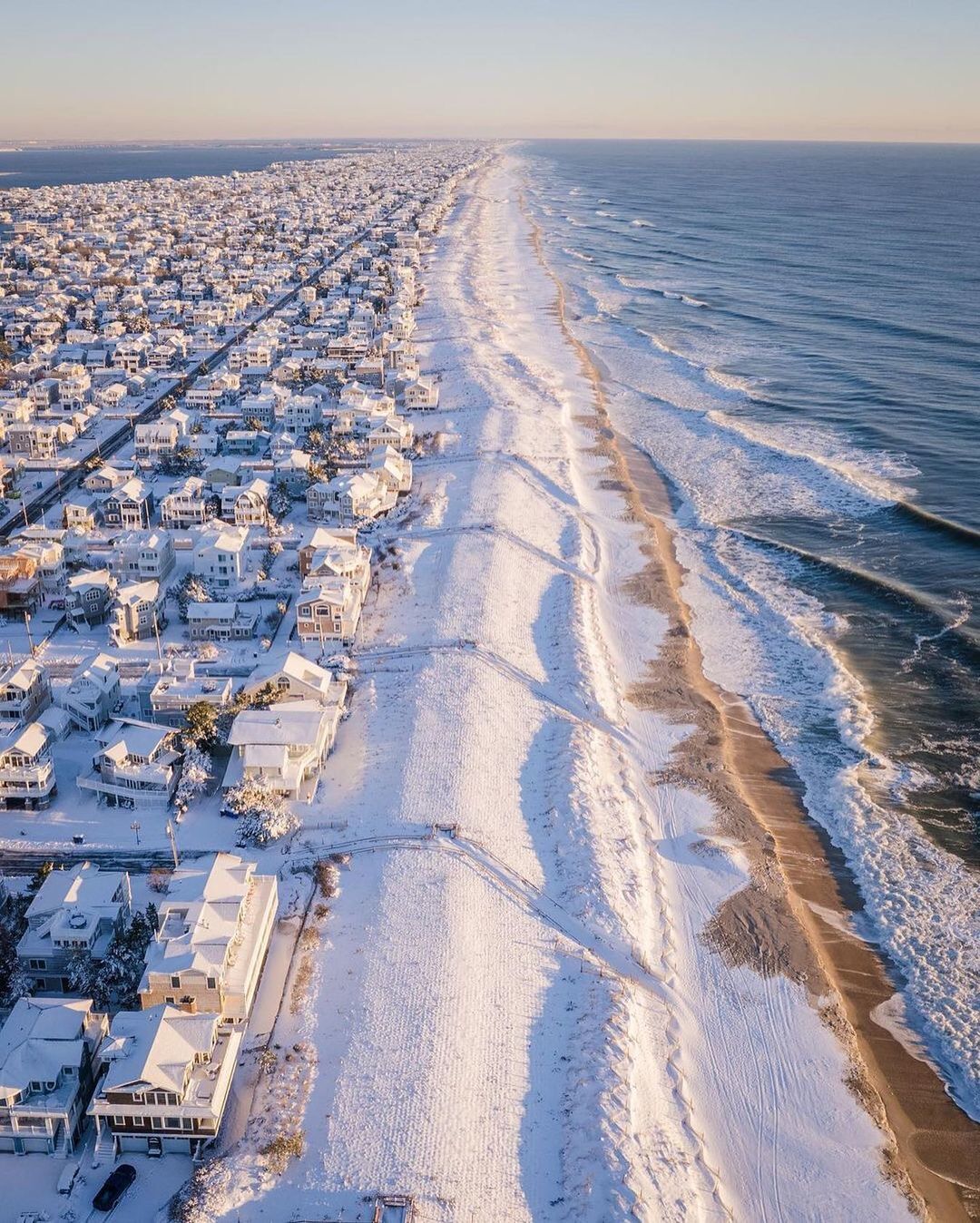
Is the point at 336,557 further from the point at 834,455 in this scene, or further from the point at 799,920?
the point at 834,455

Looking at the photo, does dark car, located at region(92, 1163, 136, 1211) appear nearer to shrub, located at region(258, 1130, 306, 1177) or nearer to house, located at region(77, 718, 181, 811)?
shrub, located at region(258, 1130, 306, 1177)

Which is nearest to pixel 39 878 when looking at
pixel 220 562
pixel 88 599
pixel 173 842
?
pixel 173 842

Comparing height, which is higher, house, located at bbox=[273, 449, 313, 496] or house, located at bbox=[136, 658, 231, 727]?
house, located at bbox=[273, 449, 313, 496]

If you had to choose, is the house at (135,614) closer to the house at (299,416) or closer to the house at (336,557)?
the house at (336,557)

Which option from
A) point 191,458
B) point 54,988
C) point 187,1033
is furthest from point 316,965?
point 191,458

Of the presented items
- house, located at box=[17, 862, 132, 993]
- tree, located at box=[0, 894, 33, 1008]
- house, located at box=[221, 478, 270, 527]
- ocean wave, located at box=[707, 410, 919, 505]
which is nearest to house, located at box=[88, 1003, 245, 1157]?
Answer: house, located at box=[17, 862, 132, 993]
